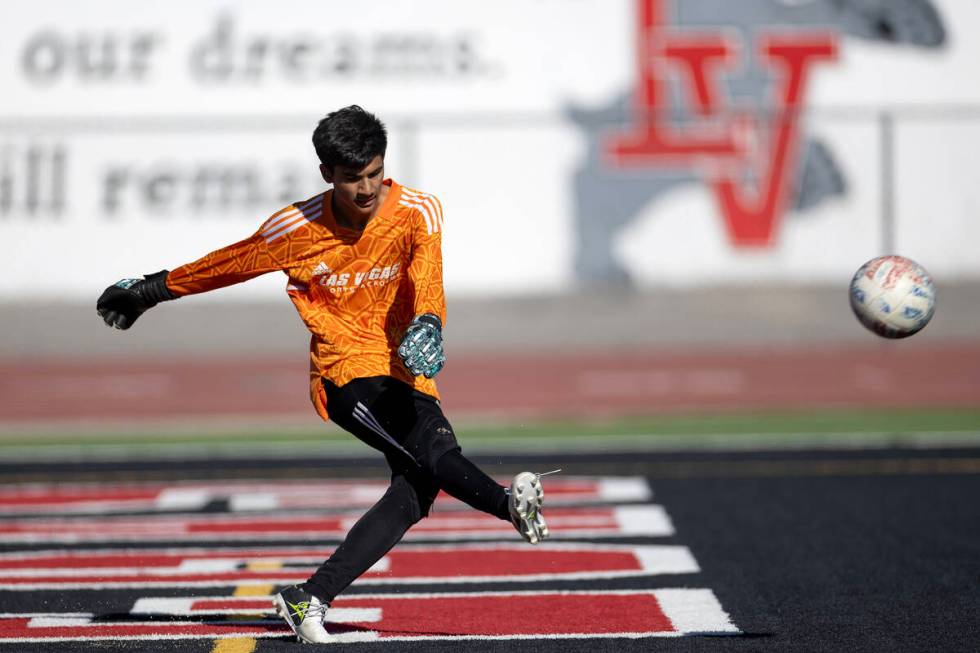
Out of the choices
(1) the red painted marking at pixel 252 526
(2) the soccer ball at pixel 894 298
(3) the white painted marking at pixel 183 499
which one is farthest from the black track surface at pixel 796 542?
(2) the soccer ball at pixel 894 298

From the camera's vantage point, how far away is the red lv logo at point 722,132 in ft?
63.5

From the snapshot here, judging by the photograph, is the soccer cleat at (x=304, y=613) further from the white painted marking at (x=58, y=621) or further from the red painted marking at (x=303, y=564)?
the red painted marking at (x=303, y=564)

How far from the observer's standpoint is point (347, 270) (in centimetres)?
589

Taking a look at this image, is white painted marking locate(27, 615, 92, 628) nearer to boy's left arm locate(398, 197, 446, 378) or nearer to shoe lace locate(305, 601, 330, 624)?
shoe lace locate(305, 601, 330, 624)

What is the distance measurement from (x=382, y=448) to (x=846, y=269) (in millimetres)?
14397

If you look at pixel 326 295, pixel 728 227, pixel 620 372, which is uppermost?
→ pixel 326 295

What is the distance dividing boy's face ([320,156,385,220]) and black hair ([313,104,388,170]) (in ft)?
0.10

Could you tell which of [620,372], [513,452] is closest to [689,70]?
[620,372]

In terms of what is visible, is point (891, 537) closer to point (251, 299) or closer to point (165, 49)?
point (251, 299)

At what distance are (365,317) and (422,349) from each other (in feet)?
2.00

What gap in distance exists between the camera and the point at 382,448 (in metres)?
5.94

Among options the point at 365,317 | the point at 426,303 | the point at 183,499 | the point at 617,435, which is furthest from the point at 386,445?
the point at 617,435

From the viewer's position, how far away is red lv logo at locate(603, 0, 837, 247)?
Answer: 19.4 meters

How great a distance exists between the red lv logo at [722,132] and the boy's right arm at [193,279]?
45.7ft
